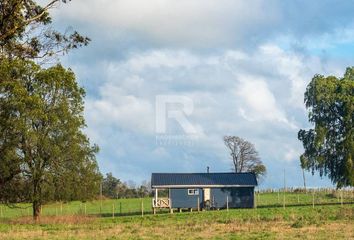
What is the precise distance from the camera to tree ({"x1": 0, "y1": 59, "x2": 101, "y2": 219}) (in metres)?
43.3

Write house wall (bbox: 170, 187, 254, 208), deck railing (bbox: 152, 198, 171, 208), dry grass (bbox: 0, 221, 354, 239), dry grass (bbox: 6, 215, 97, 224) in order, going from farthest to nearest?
house wall (bbox: 170, 187, 254, 208) → deck railing (bbox: 152, 198, 171, 208) → dry grass (bbox: 6, 215, 97, 224) → dry grass (bbox: 0, 221, 354, 239)

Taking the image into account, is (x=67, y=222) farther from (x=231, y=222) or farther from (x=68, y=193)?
(x=231, y=222)

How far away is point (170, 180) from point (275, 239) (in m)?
41.2

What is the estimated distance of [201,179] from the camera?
209 feet

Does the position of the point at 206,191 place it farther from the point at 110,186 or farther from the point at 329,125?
the point at 110,186

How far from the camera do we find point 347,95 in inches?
2344

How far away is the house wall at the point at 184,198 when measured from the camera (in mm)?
61444

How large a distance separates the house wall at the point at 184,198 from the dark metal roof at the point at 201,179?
603 mm

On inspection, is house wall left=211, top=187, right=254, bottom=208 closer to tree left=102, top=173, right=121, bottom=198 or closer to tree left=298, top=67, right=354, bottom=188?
tree left=298, top=67, right=354, bottom=188

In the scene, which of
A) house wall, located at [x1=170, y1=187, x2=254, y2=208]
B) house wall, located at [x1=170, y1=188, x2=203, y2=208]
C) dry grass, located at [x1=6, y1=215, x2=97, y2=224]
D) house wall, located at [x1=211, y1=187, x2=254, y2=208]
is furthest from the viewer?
house wall, located at [x1=211, y1=187, x2=254, y2=208]

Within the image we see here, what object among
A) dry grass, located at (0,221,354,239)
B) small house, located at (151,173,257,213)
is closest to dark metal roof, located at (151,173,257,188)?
small house, located at (151,173,257,213)

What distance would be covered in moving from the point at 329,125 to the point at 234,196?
39.1 ft

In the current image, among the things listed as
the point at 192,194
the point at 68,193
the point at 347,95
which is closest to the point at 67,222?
the point at 68,193

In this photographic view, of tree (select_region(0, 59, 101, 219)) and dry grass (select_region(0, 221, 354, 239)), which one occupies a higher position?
tree (select_region(0, 59, 101, 219))
